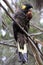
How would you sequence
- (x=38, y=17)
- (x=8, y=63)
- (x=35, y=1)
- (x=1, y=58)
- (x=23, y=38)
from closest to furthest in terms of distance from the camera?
1. (x=23, y=38)
2. (x=8, y=63)
3. (x=1, y=58)
4. (x=38, y=17)
5. (x=35, y=1)

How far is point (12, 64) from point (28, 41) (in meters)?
0.91

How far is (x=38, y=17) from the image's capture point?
11.2ft

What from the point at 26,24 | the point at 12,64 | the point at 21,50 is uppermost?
the point at 26,24

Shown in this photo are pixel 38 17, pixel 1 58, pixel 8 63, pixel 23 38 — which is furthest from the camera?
pixel 38 17

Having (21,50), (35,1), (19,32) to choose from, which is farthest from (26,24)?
(35,1)

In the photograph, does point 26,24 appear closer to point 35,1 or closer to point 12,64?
point 12,64

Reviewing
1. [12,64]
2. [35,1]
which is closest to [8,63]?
[12,64]

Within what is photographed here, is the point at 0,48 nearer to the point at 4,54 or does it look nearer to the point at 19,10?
the point at 4,54

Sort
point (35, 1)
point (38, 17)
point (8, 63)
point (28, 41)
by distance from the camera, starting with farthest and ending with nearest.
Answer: point (35, 1)
point (38, 17)
point (8, 63)
point (28, 41)

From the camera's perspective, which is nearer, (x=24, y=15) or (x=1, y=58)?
(x=24, y=15)

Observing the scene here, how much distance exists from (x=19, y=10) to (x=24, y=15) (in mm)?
70

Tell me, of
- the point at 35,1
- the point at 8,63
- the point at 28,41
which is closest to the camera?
the point at 28,41

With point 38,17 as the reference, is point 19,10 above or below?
above

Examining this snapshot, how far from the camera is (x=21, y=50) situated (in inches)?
73.1
